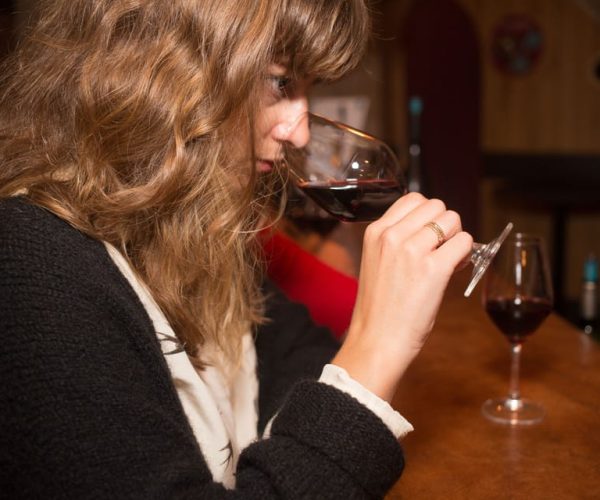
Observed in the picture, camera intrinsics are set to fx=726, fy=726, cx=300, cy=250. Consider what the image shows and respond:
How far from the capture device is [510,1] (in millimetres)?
5363

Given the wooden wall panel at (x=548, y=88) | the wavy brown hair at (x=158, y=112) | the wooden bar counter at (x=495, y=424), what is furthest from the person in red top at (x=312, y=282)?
the wooden wall panel at (x=548, y=88)

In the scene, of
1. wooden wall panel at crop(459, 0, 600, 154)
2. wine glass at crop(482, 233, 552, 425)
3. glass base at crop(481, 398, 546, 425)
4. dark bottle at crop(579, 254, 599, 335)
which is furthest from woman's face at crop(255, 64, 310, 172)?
wooden wall panel at crop(459, 0, 600, 154)

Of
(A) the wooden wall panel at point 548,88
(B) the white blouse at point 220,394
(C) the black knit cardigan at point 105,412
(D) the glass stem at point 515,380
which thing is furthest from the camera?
(A) the wooden wall panel at point 548,88

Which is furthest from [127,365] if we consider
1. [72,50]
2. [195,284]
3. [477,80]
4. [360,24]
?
[477,80]

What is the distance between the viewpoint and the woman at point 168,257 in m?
0.76

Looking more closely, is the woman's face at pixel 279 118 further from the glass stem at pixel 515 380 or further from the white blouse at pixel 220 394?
the glass stem at pixel 515 380

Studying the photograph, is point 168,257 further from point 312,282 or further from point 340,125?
point 312,282

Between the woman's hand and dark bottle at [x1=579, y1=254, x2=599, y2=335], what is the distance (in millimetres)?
681

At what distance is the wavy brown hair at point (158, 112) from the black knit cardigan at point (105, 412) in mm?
89

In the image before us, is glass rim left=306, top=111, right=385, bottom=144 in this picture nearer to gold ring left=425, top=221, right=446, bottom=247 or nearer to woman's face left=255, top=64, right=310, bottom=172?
woman's face left=255, top=64, right=310, bottom=172

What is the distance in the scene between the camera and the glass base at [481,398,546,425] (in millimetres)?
1032

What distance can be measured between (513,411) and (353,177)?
42 centimetres

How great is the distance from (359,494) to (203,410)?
30 centimetres

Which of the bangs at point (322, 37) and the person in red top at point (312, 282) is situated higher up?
the bangs at point (322, 37)
